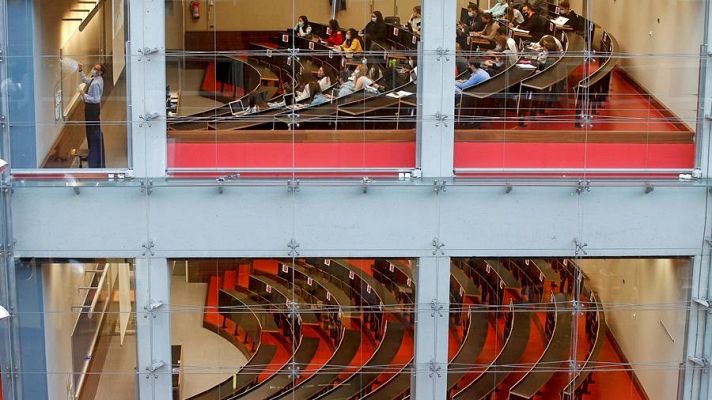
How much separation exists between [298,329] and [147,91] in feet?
4.05

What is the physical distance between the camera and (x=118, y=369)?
5324 mm

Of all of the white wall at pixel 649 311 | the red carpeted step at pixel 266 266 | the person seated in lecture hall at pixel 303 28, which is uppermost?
the person seated in lecture hall at pixel 303 28

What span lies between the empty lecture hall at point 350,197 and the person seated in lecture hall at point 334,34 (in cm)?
2

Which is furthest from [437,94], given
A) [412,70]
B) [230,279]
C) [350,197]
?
[230,279]

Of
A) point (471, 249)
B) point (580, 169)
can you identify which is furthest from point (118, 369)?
point (580, 169)

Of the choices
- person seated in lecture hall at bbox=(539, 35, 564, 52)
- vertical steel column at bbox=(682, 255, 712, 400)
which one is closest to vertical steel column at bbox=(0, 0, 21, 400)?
person seated in lecture hall at bbox=(539, 35, 564, 52)

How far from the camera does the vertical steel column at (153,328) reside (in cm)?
517

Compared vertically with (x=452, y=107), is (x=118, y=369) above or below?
below

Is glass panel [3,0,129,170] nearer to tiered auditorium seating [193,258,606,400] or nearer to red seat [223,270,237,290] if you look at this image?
red seat [223,270,237,290]

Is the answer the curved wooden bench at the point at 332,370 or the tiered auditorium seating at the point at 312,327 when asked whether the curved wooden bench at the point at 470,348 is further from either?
the curved wooden bench at the point at 332,370

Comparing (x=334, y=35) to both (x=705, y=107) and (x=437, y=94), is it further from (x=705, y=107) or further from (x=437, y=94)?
(x=705, y=107)

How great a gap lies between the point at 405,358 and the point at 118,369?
1.27 m

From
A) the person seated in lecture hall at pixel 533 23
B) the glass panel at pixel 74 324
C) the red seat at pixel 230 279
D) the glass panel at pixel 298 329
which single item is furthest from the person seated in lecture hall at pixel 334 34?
the glass panel at pixel 74 324

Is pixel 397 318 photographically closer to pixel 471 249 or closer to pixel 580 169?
pixel 471 249
